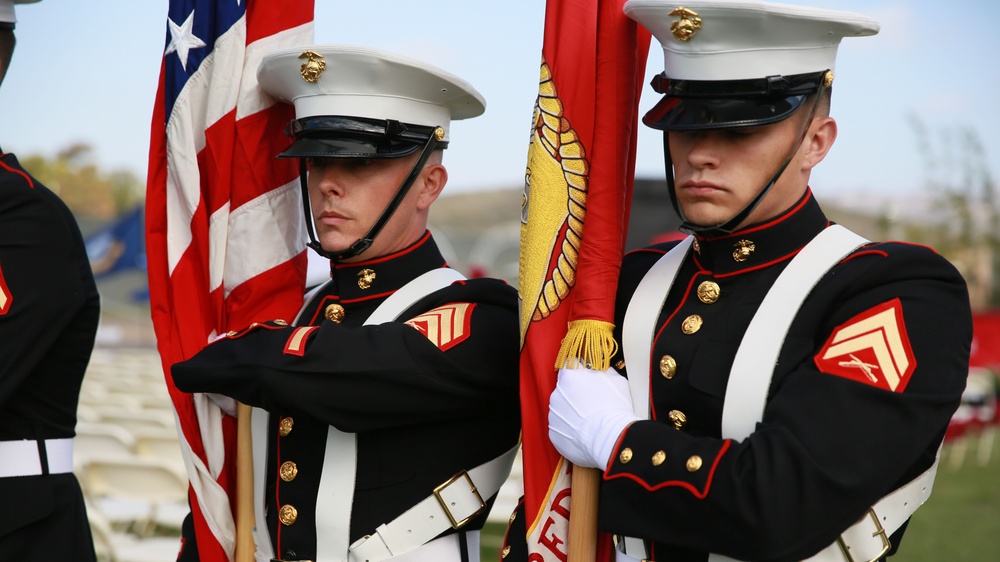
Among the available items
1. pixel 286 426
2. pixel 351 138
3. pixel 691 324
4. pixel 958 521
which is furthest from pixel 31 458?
pixel 958 521

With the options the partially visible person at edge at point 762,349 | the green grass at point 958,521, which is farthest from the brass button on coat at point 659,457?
the green grass at point 958,521

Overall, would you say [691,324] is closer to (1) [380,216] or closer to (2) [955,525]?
(1) [380,216]

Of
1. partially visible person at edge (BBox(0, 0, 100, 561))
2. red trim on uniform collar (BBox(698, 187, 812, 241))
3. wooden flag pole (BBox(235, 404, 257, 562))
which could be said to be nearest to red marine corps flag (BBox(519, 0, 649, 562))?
red trim on uniform collar (BBox(698, 187, 812, 241))

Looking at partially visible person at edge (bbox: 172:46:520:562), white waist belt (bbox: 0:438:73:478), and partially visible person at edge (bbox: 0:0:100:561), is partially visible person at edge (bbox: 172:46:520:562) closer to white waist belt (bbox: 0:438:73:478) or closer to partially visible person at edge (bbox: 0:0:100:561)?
partially visible person at edge (bbox: 0:0:100:561)

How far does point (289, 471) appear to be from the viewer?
2.92 meters

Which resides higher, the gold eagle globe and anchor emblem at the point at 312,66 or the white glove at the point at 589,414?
the gold eagle globe and anchor emblem at the point at 312,66

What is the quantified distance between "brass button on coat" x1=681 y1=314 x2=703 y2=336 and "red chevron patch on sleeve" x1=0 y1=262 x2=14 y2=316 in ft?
6.06

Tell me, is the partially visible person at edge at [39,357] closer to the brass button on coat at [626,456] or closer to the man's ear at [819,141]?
the brass button on coat at [626,456]

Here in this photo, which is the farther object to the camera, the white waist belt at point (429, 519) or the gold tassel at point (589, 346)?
the white waist belt at point (429, 519)

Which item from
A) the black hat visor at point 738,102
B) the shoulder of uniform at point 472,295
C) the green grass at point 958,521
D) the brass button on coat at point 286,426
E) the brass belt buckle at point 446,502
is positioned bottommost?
the green grass at point 958,521

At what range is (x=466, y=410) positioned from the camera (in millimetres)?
2846

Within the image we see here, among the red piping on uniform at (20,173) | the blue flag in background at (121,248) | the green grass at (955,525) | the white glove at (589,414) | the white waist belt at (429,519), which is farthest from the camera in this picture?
the blue flag in background at (121,248)

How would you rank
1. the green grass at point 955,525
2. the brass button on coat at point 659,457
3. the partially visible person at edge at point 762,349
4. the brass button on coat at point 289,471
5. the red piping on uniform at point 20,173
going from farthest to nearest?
the green grass at point 955,525, the red piping on uniform at point 20,173, the brass button on coat at point 289,471, the brass button on coat at point 659,457, the partially visible person at edge at point 762,349

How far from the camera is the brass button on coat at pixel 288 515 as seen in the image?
2.90 meters
